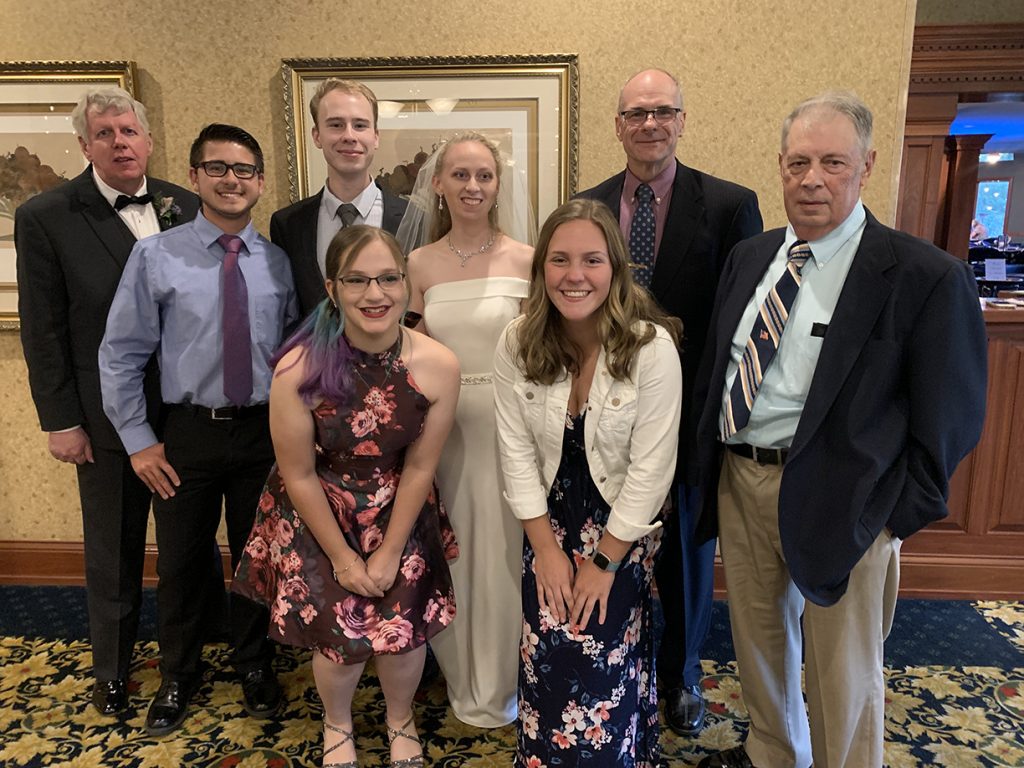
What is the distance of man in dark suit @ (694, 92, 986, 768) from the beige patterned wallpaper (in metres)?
1.22

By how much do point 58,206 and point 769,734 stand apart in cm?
274

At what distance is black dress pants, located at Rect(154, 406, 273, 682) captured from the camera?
2334mm

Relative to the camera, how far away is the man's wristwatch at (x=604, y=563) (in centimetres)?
188

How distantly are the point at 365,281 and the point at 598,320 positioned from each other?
0.64m

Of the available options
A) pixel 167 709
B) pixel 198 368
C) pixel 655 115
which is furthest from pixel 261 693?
pixel 655 115

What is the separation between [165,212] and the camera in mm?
2453

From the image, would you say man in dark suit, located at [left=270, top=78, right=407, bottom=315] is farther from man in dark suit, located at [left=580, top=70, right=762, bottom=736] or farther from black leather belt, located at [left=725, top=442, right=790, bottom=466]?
black leather belt, located at [left=725, top=442, right=790, bottom=466]

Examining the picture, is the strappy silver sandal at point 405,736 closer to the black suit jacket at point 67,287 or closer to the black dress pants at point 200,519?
the black dress pants at point 200,519

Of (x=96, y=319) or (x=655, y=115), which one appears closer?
(x=655, y=115)

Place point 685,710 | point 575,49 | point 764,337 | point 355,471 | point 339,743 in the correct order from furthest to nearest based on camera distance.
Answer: point 575,49 → point 685,710 → point 339,743 → point 355,471 → point 764,337

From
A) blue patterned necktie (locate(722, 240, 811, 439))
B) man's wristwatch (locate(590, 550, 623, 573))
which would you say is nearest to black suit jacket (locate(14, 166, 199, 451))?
man's wristwatch (locate(590, 550, 623, 573))

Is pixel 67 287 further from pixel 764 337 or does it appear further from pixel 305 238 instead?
pixel 764 337

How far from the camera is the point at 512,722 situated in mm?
2422

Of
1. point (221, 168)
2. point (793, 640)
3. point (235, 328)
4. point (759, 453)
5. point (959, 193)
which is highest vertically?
point (959, 193)
